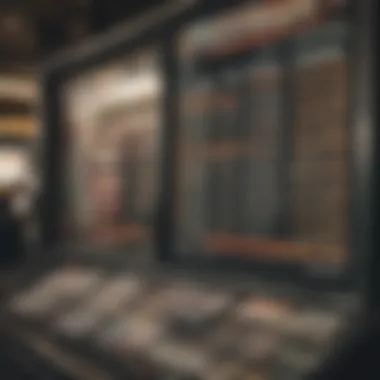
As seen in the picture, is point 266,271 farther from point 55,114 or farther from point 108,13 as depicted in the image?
point 108,13

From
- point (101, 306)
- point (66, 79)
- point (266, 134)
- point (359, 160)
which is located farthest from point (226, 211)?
point (66, 79)

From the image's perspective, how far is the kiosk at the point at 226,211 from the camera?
285 cm

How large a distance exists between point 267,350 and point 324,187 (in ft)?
2.49

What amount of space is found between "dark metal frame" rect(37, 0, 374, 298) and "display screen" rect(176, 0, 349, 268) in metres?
0.07

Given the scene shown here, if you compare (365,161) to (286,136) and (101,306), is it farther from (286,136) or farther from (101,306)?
(101,306)

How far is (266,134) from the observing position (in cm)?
346

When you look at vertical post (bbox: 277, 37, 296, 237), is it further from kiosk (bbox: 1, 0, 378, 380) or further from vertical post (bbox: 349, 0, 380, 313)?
vertical post (bbox: 349, 0, 380, 313)

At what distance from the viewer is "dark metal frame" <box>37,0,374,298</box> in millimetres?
2811

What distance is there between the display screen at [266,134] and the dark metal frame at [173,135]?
0.07 meters

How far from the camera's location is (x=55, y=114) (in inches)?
215

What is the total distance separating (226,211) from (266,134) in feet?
1.62

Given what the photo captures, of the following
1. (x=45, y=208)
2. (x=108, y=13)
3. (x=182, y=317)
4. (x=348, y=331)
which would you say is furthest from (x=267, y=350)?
(x=108, y=13)

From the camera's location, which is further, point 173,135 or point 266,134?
point 173,135

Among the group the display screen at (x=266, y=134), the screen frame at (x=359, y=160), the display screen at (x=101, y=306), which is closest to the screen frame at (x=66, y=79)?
the display screen at (x=266, y=134)
